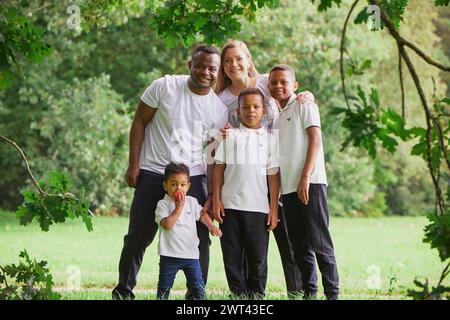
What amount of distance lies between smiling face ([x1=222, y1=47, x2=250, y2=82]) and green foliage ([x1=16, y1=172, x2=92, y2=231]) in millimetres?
1726

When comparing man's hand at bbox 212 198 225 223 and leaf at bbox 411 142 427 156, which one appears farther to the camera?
man's hand at bbox 212 198 225 223

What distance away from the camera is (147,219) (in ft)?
19.0

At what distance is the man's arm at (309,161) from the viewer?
5461 mm

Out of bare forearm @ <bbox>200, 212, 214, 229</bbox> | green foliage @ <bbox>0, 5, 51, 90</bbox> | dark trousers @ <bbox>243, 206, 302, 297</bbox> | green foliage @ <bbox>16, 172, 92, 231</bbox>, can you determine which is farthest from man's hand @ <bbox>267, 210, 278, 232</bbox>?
green foliage @ <bbox>0, 5, 51, 90</bbox>

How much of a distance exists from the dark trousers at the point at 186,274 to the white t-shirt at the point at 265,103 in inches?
40.4

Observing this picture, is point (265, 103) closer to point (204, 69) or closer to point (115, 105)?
point (204, 69)

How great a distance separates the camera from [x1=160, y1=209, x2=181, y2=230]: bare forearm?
5449 mm

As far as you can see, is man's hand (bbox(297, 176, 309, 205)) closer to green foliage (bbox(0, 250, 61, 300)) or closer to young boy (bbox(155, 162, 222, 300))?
young boy (bbox(155, 162, 222, 300))

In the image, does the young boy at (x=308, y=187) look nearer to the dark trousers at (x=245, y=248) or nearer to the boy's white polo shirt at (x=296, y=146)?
the boy's white polo shirt at (x=296, y=146)

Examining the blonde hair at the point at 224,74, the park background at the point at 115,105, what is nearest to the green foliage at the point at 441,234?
the blonde hair at the point at 224,74

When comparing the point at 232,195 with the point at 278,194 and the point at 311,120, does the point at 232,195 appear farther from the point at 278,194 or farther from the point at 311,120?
the point at 311,120

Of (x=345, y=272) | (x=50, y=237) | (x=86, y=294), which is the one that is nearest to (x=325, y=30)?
(x=50, y=237)

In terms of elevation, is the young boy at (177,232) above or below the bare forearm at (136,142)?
below

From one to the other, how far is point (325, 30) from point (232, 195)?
14.9m
